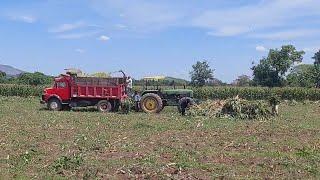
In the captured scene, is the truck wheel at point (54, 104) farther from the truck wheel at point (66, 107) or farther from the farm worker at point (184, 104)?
the farm worker at point (184, 104)

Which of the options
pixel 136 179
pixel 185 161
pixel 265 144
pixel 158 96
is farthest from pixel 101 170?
pixel 158 96

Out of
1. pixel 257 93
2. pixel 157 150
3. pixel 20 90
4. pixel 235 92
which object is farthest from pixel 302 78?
pixel 157 150

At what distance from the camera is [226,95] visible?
51.7m

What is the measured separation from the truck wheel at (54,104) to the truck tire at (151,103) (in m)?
5.09

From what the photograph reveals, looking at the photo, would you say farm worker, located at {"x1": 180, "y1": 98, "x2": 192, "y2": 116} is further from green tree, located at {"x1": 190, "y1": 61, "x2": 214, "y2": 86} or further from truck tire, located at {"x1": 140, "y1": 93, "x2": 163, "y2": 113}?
green tree, located at {"x1": 190, "y1": 61, "x2": 214, "y2": 86}

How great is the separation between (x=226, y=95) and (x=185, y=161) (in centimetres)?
3997

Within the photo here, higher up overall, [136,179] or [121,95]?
[121,95]

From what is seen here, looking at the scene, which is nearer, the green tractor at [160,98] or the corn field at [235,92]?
the green tractor at [160,98]

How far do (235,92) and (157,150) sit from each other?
3874 cm

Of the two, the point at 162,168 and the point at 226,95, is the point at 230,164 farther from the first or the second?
the point at 226,95

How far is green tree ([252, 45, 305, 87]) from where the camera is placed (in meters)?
74.4

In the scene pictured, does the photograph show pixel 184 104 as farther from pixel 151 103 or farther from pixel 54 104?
pixel 54 104

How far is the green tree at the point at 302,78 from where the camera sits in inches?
2692

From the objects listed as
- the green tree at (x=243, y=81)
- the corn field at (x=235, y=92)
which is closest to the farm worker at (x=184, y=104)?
the corn field at (x=235, y=92)
